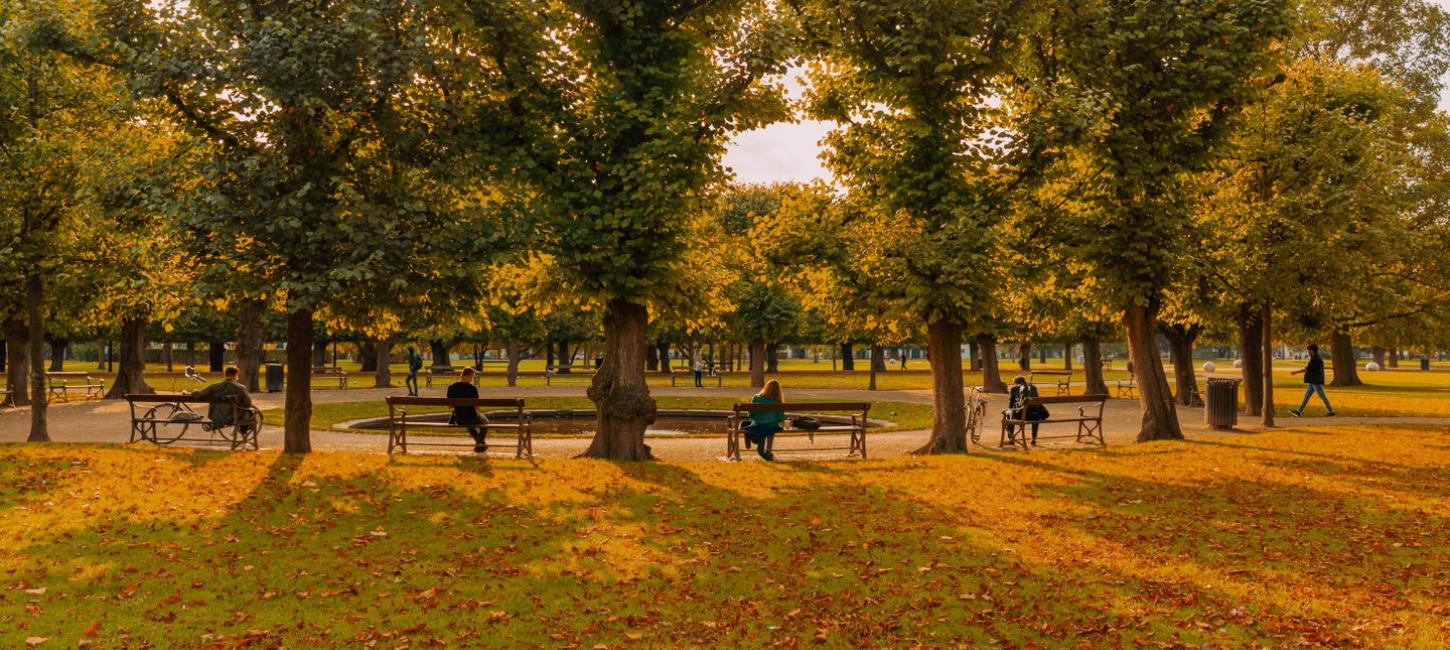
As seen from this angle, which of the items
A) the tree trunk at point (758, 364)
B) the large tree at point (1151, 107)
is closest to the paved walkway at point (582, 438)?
the large tree at point (1151, 107)

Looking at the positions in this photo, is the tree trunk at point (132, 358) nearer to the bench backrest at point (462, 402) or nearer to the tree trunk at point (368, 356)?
the bench backrest at point (462, 402)

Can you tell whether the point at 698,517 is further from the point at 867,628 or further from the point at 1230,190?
the point at 1230,190

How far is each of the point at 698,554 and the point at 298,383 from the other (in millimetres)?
8959

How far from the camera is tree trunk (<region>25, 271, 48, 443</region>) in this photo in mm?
16766

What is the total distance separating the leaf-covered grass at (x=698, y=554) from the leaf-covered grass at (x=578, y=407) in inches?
390

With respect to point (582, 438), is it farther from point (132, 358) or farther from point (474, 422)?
point (132, 358)

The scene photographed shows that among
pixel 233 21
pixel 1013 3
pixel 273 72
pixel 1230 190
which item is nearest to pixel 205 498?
pixel 273 72

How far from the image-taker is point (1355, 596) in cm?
792

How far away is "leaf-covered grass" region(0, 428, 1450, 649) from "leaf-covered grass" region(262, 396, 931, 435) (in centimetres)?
991

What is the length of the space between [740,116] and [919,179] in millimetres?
3673

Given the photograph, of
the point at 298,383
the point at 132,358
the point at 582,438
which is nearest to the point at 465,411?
the point at 298,383

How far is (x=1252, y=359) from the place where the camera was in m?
27.1

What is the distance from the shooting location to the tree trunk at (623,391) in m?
15.6

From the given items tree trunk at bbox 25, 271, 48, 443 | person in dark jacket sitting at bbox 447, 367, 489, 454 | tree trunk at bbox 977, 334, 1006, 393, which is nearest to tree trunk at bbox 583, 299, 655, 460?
person in dark jacket sitting at bbox 447, 367, 489, 454
